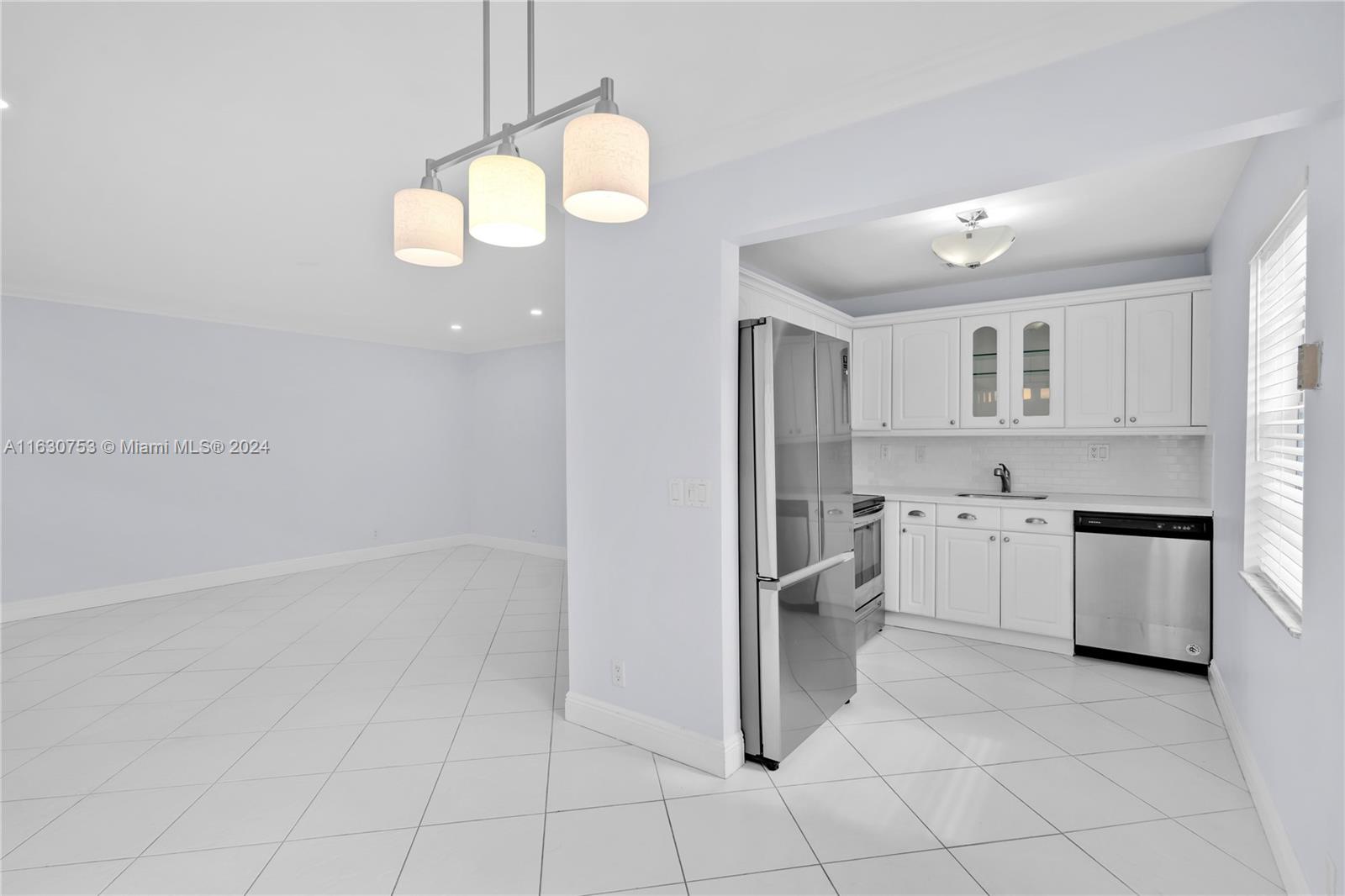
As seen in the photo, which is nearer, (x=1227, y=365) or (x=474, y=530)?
(x=1227, y=365)

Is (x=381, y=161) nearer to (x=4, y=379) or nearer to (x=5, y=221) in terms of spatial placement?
(x=5, y=221)

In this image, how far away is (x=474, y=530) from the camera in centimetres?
788

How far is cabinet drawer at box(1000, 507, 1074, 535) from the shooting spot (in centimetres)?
376

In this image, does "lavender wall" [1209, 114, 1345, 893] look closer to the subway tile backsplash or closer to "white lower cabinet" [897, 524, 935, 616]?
the subway tile backsplash

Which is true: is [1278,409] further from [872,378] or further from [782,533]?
[872,378]

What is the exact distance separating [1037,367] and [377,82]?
4049 millimetres

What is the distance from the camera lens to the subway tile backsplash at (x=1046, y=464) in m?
4.00

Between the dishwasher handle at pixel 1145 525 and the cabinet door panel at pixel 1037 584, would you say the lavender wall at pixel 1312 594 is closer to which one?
the dishwasher handle at pixel 1145 525

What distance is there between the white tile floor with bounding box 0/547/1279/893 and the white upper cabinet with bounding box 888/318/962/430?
1.60 meters

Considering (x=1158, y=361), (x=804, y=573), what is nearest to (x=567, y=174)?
(x=804, y=573)

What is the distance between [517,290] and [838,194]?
3.32 m

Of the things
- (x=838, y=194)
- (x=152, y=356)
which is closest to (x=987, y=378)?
(x=838, y=194)

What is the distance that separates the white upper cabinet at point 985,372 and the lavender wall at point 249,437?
4.13m

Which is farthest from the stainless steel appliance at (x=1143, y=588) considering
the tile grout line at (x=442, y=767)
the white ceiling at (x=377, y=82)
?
the tile grout line at (x=442, y=767)
